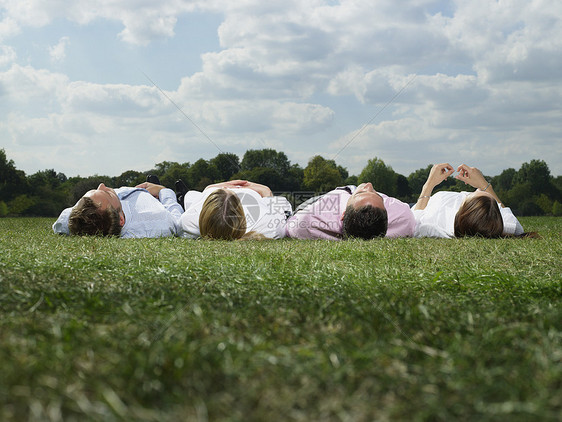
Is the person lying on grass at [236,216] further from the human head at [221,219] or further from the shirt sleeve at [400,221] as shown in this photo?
the shirt sleeve at [400,221]

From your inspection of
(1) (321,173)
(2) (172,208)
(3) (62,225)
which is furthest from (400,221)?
(1) (321,173)

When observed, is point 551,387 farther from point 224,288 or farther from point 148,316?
point 224,288

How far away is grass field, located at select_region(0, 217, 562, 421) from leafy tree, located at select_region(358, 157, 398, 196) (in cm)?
5334

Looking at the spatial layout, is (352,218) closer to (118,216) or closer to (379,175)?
(118,216)

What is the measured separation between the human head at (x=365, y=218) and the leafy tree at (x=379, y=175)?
1921 inches

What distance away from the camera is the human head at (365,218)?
7.14 m

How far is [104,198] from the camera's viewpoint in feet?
25.8

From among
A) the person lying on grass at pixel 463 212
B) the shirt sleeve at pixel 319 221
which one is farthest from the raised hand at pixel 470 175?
the shirt sleeve at pixel 319 221

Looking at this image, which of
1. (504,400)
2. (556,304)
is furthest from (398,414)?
(556,304)

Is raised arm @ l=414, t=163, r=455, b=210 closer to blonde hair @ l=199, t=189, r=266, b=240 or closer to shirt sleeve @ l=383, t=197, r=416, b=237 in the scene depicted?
shirt sleeve @ l=383, t=197, r=416, b=237

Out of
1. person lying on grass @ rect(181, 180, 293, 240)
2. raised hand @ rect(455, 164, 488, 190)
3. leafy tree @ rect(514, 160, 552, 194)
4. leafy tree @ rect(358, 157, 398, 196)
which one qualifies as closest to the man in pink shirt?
person lying on grass @ rect(181, 180, 293, 240)

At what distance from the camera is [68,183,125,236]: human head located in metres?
7.66

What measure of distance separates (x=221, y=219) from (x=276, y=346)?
5.46 m

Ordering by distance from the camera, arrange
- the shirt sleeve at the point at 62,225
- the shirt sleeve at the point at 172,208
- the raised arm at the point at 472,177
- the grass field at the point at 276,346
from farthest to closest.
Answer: the raised arm at the point at 472,177 → the shirt sleeve at the point at 172,208 → the shirt sleeve at the point at 62,225 → the grass field at the point at 276,346
